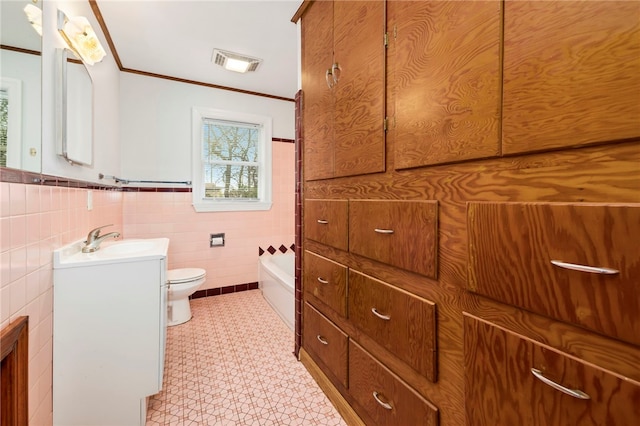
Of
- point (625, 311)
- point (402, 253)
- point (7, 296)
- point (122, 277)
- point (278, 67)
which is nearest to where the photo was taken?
point (625, 311)

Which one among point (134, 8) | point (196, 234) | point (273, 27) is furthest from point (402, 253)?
point (196, 234)

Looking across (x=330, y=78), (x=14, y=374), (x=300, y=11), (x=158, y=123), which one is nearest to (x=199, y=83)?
(x=158, y=123)

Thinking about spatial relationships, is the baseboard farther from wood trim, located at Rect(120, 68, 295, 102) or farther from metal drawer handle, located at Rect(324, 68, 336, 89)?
metal drawer handle, located at Rect(324, 68, 336, 89)

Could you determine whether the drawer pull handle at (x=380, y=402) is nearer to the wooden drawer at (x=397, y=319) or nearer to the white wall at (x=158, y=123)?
the wooden drawer at (x=397, y=319)

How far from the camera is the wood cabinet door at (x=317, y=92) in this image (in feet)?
4.88

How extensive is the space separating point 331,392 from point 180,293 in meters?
1.58

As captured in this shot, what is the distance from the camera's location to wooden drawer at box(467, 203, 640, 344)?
0.49 meters

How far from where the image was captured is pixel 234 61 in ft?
8.25

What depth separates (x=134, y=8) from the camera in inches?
72.9

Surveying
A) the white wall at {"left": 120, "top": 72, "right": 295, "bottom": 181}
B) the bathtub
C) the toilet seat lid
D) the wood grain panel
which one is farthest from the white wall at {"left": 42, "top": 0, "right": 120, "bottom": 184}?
the wood grain panel

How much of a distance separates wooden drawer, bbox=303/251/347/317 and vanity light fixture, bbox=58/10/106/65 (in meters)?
1.74

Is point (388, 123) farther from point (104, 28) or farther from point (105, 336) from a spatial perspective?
point (104, 28)

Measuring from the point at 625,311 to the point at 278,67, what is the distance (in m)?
2.89

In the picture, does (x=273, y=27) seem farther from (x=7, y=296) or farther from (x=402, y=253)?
(x=7, y=296)
